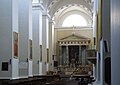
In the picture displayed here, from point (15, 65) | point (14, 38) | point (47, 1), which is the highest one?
point (47, 1)

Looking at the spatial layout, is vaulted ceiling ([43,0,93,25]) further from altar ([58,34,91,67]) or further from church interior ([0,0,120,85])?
altar ([58,34,91,67])

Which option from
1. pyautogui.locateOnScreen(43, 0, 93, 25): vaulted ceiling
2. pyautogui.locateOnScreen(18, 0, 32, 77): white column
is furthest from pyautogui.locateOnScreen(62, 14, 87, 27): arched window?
pyautogui.locateOnScreen(18, 0, 32, 77): white column

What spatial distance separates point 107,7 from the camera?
18.2ft

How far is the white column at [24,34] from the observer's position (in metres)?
15.5

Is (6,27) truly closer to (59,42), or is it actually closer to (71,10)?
(59,42)

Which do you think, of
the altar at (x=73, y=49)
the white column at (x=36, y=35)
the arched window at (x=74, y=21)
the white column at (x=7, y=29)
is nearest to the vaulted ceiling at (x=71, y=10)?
the arched window at (x=74, y=21)

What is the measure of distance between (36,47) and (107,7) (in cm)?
1472

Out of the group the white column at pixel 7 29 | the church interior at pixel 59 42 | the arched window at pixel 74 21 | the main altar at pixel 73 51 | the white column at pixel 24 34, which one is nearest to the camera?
the church interior at pixel 59 42

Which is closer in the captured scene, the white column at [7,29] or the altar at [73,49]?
the white column at [7,29]

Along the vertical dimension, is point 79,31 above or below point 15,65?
above

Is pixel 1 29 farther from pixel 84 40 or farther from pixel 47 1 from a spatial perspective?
pixel 84 40

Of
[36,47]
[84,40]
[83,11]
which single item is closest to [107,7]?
Result: [36,47]

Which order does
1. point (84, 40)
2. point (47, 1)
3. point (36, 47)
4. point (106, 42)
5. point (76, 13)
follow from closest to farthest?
point (106, 42)
point (36, 47)
point (47, 1)
point (84, 40)
point (76, 13)

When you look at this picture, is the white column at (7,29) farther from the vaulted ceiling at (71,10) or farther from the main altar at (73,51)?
the main altar at (73,51)
